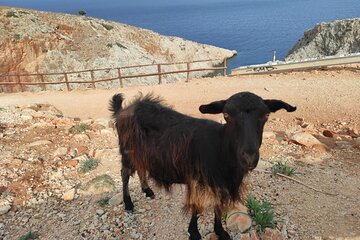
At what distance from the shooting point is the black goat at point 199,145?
3.49m

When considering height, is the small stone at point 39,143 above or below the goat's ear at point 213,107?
below

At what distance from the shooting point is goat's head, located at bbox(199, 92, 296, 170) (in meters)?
3.26

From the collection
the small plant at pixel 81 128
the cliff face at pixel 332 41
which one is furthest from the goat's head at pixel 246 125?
the cliff face at pixel 332 41

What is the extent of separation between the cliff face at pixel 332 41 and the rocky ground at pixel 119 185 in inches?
508

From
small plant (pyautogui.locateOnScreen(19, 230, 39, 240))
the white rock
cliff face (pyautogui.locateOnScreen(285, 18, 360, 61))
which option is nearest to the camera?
small plant (pyautogui.locateOnScreen(19, 230, 39, 240))

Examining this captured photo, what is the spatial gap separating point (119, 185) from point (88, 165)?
3.90ft

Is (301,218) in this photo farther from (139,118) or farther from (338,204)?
(139,118)

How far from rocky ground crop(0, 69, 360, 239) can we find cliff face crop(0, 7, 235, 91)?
27186mm

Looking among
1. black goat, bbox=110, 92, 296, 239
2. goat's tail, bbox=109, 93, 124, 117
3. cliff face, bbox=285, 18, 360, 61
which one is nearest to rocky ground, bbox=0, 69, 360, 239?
black goat, bbox=110, 92, 296, 239

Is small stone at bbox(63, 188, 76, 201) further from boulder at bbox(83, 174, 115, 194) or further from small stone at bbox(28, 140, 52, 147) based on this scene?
small stone at bbox(28, 140, 52, 147)

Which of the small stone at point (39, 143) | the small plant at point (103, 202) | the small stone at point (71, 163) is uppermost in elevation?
the small stone at point (39, 143)

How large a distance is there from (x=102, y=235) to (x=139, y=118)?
224 centimetres

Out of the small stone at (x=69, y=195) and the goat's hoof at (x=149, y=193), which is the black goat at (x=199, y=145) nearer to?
the goat's hoof at (x=149, y=193)

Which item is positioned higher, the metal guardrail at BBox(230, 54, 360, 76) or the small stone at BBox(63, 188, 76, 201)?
the metal guardrail at BBox(230, 54, 360, 76)
